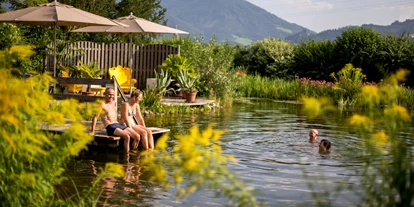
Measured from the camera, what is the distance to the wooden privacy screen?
82.4 feet

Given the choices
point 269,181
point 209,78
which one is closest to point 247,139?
point 269,181

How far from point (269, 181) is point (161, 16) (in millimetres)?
34940

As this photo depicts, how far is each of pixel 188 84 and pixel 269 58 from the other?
49.8 ft

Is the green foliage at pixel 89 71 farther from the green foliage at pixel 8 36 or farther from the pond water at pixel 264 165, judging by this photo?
the pond water at pixel 264 165

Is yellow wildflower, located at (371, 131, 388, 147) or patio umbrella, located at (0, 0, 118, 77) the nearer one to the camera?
yellow wildflower, located at (371, 131, 388, 147)

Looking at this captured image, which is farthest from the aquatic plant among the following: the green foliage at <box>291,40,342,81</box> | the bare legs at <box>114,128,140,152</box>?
the green foliage at <box>291,40,342,81</box>

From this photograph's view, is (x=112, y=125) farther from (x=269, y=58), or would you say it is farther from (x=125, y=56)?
(x=269, y=58)

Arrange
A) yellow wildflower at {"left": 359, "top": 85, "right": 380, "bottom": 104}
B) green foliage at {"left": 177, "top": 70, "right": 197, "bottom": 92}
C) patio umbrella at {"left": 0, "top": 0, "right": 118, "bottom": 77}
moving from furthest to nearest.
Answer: green foliage at {"left": 177, "top": 70, "right": 197, "bottom": 92} → patio umbrella at {"left": 0, "top": 0, "right": 118, "bottom": 77} → yellow wildflower at {"left": 359, "top": 85, "right": 380, "bottom": 104}

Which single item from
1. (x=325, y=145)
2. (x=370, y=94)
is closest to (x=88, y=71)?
(x=325, y=145)

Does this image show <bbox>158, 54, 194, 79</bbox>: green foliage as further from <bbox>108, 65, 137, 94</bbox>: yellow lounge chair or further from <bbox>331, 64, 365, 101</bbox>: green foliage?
<bbox>331, 64, 365, 101</bbox>: green foliage

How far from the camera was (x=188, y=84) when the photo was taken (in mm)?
22266

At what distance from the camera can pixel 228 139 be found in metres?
14.8

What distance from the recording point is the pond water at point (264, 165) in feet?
27.5

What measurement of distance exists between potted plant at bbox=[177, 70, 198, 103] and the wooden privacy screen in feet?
7.94
